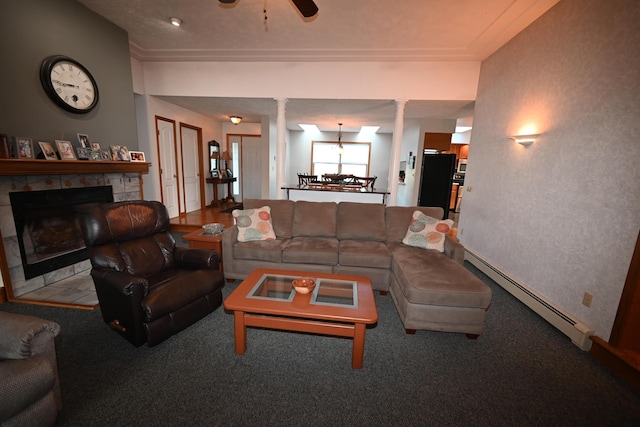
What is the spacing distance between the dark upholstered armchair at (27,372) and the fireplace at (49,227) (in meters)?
1.56

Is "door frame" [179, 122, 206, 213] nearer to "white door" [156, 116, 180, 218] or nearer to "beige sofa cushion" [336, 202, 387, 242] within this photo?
"white door" [156, 116, 180, 218]

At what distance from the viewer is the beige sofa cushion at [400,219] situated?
3.17 m

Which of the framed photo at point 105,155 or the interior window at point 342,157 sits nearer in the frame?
the framed photo at point 105,155

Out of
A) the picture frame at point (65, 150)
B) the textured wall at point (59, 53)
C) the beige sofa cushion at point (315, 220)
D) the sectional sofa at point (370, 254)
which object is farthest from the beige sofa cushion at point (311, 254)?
the textured wall at point (59, 53)

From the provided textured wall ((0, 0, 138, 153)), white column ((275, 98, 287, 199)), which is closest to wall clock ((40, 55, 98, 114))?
textured wall ((0, 0, 138, 153))

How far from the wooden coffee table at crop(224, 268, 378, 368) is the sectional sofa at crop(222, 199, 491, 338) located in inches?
20.2

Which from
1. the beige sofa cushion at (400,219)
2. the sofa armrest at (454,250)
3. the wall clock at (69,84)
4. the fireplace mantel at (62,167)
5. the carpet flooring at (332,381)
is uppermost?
the wall clock at (69,84)

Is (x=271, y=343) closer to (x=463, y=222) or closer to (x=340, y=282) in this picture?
(x=340, y=282)

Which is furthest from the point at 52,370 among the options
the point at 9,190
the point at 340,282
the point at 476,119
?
the point at 476,119

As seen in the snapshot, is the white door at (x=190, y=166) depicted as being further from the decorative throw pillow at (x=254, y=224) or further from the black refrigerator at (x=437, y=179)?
the black refrigerator at (x=437, y=179)

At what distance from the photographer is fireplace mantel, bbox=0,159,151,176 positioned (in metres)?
2.31

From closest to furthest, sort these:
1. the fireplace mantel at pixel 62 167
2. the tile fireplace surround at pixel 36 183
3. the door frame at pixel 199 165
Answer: the fireplace mantel at pixel 62 167, the tile fireplace surround at pixel 36 183, the door frame at pixel 199 165

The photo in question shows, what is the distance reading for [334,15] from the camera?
9.87ft

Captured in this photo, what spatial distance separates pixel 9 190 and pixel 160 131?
9.15 feet
